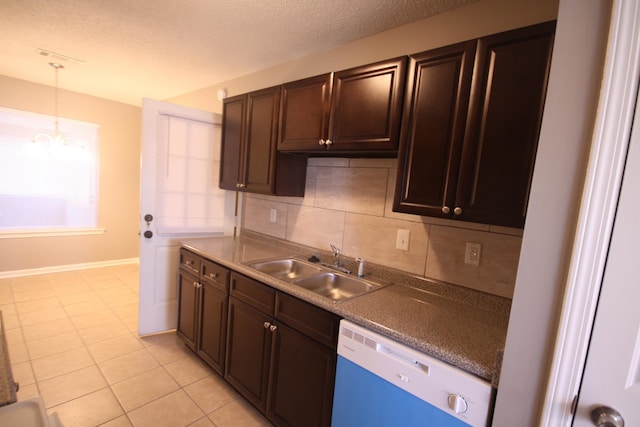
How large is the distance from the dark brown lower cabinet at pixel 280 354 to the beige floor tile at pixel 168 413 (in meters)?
0.27

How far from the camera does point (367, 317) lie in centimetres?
125

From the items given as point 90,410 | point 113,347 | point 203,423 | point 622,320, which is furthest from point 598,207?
point 113,347

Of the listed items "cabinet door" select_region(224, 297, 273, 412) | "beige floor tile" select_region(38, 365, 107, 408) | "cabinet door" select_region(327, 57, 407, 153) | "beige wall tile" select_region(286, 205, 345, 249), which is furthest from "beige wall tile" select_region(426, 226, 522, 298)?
"beige floor tile" select_region(38, 365, 107, 408)

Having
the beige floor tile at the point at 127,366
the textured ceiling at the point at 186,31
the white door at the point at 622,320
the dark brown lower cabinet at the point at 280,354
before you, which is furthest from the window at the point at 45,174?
the white door at the point at 622,320

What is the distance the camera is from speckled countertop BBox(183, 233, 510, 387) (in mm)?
1037

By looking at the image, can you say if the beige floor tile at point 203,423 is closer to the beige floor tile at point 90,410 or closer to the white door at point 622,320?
the beige floor tile at point 90,410

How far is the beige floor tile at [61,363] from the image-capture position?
211 centimetres

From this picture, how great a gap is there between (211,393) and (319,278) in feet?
3.60

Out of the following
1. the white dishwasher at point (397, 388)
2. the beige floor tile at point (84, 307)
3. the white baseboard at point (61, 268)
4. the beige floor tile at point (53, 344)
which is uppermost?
the white dishwasher at point (397, 388)

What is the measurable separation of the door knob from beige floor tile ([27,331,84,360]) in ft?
10.7

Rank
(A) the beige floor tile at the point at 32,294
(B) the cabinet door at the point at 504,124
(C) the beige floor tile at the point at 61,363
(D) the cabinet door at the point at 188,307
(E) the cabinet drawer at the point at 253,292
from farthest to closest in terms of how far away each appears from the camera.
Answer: (A) the beige floor tile at the point at 32,294 < (D) the cabinet door at the point at 188,307 < (C) the beige floor tile at the point at 61,363 < (E) the cabinet drawer at the point at 253,292 < (B) the cabinet door at the point at 504,124

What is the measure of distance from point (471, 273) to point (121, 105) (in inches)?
199

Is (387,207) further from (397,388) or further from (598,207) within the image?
(598,207)

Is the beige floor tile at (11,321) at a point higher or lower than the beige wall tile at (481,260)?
lower
